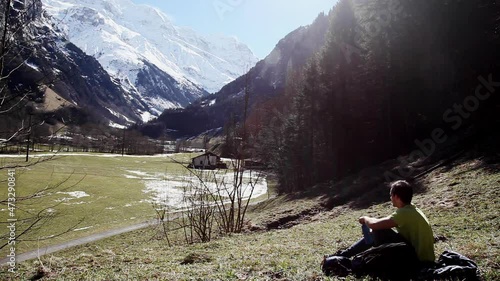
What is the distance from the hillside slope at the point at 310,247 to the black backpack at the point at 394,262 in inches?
47.3

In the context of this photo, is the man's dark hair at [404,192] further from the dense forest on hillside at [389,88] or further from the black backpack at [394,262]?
the dense forest on hillside at [389,88]

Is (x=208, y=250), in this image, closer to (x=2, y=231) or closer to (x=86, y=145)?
(x=2, y=231)

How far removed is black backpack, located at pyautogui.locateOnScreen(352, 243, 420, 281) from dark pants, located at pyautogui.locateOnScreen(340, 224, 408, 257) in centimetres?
25

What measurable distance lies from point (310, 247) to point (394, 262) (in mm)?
5415

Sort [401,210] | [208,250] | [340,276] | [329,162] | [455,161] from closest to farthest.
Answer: [401,210]
[340,276]
[208,250]
[455,161]
[329,162]

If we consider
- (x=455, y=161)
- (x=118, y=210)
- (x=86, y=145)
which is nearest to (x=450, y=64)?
(x=455, y=161)

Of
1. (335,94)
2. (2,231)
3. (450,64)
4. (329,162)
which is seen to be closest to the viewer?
(2,231)

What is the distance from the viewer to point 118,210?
4281 cm

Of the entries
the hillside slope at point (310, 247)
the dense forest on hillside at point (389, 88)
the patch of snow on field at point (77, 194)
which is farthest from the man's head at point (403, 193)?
the patch of snow on field at point (77, 194)

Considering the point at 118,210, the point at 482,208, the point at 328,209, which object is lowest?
the point at 118,210

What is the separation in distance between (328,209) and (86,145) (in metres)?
154

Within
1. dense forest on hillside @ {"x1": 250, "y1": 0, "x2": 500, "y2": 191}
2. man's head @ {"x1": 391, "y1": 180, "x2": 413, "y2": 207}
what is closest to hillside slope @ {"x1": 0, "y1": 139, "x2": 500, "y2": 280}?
man's head @ {"x1": 391, "y1": 180, "x2": 413, "y2": 207}

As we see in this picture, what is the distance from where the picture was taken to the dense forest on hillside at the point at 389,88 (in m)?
28.3

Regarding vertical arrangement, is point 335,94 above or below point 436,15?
below
